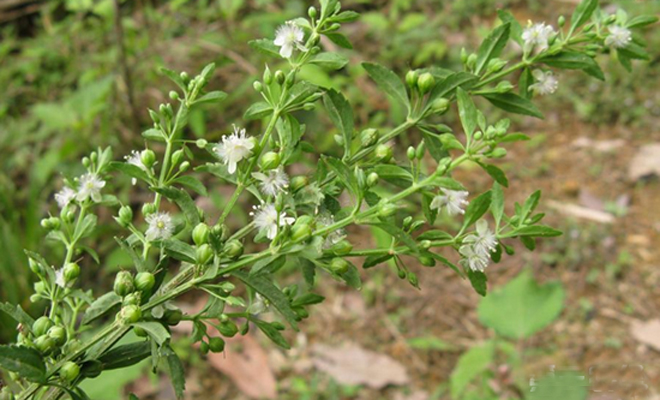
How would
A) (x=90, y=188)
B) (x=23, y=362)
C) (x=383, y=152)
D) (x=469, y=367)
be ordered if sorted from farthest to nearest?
1. (x=469, y=367)
2. (x=90, y=188)
3. (x=383, y=152)
4. (x=23, y=362)

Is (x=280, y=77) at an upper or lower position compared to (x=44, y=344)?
upper

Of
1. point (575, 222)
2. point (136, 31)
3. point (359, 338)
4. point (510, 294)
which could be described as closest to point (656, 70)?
point (575, 222)

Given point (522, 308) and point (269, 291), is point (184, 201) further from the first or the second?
point (522, 308)

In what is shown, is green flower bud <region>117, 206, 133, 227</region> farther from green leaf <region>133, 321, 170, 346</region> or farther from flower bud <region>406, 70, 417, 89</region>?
flower bud <region>406, 70, 417, 89</region>

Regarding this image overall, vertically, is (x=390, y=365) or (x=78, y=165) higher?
(x=78, y=165)

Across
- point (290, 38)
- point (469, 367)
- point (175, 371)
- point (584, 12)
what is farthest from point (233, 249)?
point (469, 367)

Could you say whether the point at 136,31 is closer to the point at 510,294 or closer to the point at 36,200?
the point at 36,200
